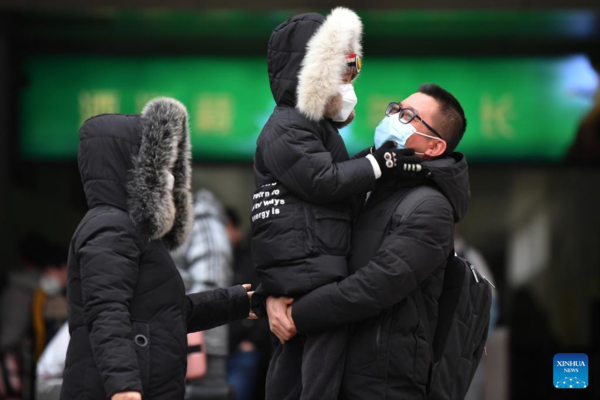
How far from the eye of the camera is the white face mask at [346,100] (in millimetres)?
3801

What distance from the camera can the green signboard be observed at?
31.1ft

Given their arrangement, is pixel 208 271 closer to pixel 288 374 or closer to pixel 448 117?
pixel 288 374

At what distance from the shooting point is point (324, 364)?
11.8ft

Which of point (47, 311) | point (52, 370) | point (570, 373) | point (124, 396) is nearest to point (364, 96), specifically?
point (47, 311)

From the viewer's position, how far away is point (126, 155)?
402 cm

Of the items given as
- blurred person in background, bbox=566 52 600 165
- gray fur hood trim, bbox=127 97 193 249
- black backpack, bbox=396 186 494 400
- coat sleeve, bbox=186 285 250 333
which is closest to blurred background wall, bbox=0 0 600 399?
blurred person in background, bbox=566 52 600 165

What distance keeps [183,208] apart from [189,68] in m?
5.55

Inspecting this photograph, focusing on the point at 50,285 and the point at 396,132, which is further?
the point at 50,285

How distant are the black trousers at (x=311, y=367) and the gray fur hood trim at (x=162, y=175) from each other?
708mm

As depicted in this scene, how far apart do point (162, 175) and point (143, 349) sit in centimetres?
69

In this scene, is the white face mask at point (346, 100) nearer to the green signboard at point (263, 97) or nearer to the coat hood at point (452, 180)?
the coat hood at point (452, 180)

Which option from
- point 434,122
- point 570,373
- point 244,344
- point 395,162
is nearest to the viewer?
point 395,162

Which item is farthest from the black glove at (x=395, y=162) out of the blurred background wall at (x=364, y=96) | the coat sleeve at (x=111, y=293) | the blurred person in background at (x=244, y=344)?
the blurred background wall at (x=364, y=96)

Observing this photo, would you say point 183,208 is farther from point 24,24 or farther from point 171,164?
point 24,24
